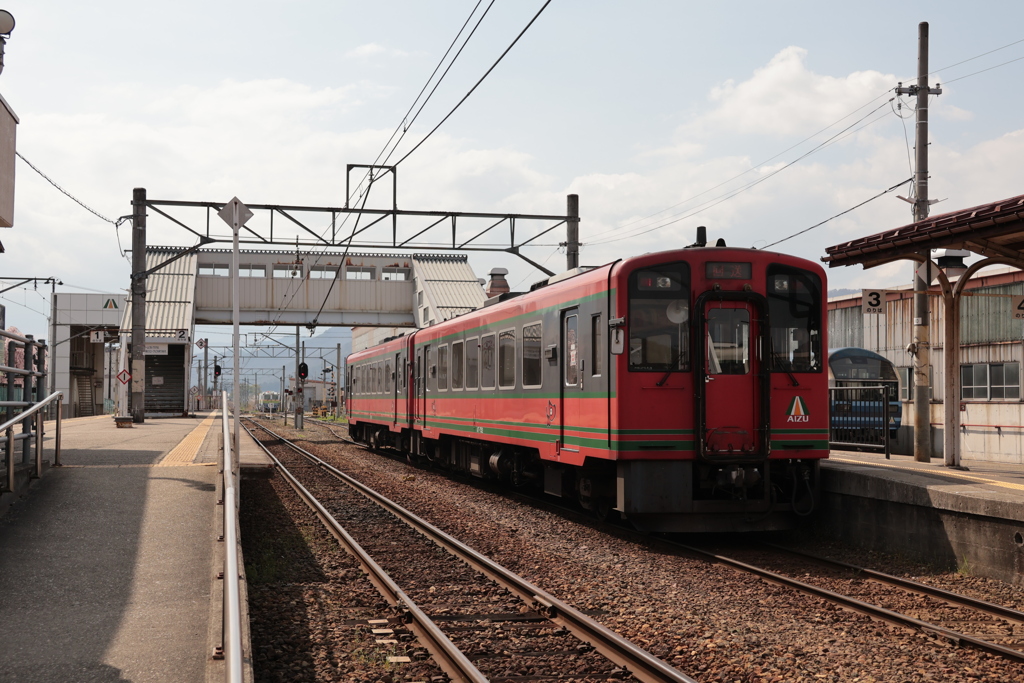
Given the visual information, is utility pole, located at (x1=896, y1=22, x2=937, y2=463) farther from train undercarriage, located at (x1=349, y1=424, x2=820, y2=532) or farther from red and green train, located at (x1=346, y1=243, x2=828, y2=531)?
train undercarriage, located at (x1=349, y1=424, x2=820, y2=532)

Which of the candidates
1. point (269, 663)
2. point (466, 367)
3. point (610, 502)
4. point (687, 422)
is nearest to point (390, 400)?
point (466, 367)

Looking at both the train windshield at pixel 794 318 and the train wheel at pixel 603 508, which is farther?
the train wheel at pixel 603 508

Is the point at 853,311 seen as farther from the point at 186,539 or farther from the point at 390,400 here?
the point at 186,539

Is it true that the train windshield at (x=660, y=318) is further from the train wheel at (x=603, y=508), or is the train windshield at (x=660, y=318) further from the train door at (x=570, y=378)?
the train wheel at (x=603, y=508)

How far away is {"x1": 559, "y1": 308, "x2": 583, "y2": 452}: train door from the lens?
37.0 ft

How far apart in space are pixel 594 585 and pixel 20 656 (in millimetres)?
4336

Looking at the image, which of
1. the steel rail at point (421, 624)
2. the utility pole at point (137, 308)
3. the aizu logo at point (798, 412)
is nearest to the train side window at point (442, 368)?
the steel rail at point (421, 624)

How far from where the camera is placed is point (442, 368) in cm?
1784

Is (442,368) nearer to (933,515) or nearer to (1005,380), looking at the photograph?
(933,515)

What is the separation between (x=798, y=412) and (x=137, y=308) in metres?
22.8

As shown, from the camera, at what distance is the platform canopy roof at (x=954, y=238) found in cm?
964

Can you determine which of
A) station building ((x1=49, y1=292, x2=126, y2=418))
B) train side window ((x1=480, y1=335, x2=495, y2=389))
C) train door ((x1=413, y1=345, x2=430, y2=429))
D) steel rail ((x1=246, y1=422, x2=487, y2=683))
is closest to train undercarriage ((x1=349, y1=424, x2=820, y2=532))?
steel rail ((x1=246, y1=422, x2=487, y2=683))

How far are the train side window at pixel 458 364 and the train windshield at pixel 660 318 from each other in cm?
638

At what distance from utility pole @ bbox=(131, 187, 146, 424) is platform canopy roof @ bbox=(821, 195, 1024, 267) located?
20.9m
